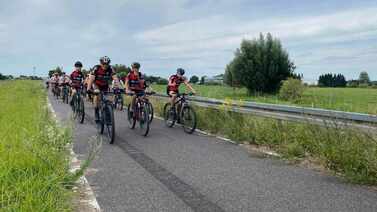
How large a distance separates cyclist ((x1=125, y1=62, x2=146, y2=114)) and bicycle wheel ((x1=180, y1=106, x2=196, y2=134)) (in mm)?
1295

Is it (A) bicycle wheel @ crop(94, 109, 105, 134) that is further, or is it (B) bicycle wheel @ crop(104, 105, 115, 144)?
(A) bicycle wheel @ crop(94, 109, 105, 134)

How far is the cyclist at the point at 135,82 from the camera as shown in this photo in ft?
42.5

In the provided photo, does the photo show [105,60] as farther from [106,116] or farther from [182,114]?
[182,114]

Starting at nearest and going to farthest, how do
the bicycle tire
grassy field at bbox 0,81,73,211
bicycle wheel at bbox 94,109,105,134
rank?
1. grassy field at bbox 0,81,73,211
2. bicycle wheel at bbox 94,109,105,134
3. the bicycle tire

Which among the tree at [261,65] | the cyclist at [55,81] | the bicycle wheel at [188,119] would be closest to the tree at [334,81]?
the tree at [261,65]

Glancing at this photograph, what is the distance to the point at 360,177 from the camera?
6.49 metres

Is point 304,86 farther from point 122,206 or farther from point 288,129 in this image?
point 122,206

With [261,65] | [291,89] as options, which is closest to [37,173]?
[291,89]

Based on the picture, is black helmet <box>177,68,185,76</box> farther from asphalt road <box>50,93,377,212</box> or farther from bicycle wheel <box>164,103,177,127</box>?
asphalt road <box>50,93,377,212</box>

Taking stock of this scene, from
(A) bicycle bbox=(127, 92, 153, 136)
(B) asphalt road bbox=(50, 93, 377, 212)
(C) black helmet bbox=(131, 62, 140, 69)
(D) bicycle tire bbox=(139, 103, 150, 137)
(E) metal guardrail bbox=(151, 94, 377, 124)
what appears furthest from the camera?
(C) black helmet bbox=(131, 62, 140, 69)

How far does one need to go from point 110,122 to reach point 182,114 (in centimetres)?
279

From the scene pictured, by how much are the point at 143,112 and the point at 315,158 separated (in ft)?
18.5

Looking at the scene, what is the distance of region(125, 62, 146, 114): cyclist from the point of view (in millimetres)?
12961

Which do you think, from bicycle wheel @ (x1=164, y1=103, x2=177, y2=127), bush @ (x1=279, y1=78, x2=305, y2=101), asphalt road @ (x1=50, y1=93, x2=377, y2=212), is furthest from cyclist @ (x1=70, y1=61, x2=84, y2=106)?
bush @ (x1=279, y1=78, x2=305, y2=101)
